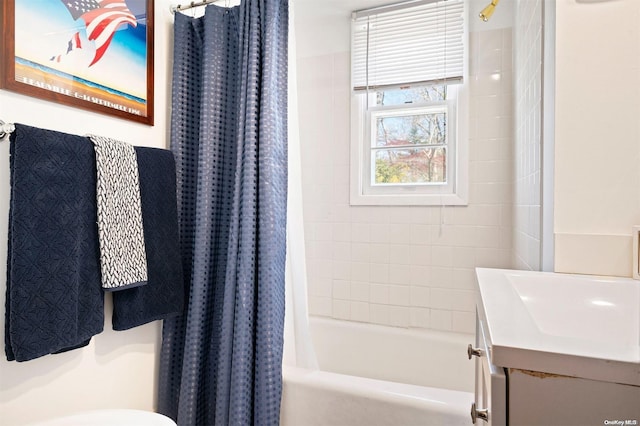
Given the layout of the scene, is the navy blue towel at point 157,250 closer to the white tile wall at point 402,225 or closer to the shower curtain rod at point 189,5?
the shower curtain rod at point 189,5

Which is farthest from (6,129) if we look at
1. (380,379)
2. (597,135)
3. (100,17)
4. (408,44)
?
(380,379)

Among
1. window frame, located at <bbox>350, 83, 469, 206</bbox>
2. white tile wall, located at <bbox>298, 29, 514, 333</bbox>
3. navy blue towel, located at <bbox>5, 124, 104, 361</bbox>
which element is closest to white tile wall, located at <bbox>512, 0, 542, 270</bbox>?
white tile wall, located at <bbox>298, 29, 514, 333</bbox>

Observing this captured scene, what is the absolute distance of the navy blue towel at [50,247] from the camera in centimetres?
95

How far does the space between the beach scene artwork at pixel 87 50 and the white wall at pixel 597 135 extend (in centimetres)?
140

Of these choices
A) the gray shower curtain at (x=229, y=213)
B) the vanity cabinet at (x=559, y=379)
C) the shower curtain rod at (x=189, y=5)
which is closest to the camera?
the vanity cabinet at (x=559, y=379)

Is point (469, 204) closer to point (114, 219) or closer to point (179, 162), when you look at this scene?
Result: point (179, 162)

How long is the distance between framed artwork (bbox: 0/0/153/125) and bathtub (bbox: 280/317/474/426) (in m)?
1.19

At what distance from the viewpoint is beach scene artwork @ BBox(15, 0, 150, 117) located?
3.41 feet

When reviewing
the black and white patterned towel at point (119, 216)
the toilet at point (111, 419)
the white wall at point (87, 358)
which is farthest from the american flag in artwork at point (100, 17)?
the toilet at point (111, 419)

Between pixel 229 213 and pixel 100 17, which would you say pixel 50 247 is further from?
pixel 100 17

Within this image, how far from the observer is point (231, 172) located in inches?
59.2

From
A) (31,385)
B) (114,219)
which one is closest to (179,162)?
(114,219)

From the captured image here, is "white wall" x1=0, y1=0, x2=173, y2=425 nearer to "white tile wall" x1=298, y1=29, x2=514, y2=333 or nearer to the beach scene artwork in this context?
the beach scene artwork

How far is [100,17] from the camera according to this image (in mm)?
1225
